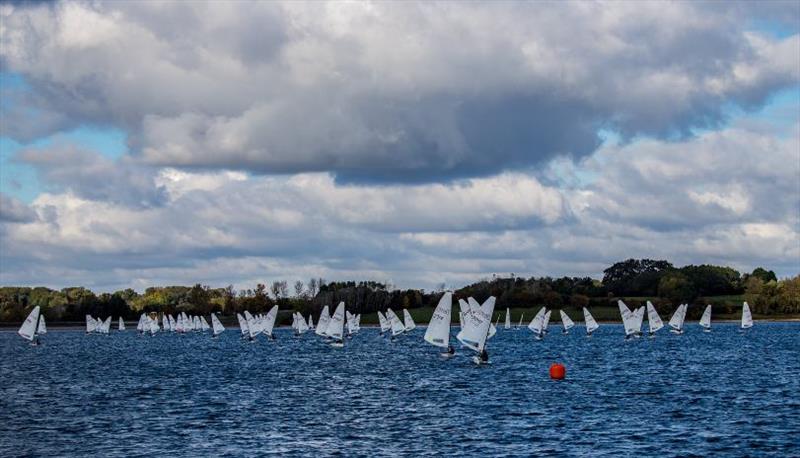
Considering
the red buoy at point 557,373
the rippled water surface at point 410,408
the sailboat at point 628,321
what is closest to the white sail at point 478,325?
the rippled water surface at point 410,408

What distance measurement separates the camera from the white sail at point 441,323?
3925 inches

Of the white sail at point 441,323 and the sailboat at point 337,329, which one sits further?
the sailboat at point 337,329

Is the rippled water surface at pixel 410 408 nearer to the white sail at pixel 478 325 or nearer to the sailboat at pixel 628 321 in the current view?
the white sail at pixel 478 325

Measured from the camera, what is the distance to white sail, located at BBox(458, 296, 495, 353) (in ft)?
319

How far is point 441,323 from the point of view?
102 metres

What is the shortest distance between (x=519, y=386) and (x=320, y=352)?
7367cm

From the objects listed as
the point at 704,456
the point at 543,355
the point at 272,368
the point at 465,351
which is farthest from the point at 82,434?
the point at 465,351

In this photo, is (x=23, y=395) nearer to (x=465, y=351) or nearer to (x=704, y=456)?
(x=704, y=456)

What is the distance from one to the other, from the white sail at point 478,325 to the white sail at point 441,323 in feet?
6.02

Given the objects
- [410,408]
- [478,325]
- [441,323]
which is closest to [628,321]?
[441,323]

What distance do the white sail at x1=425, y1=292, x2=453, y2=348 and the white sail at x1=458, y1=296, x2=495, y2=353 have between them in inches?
72.2

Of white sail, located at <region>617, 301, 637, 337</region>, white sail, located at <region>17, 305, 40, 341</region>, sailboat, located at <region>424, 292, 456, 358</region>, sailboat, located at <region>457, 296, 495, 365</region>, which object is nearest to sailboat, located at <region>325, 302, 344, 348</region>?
white sail, located at <region>617, 301, 637, 337</region>

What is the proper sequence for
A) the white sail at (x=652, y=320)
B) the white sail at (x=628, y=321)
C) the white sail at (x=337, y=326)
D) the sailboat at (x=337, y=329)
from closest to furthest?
the white sail at (x=337, y=326) < the sailboat at (x=337, y=329) < the white sail at (x=628, y=321) < the white sail at (x=652, y=320)

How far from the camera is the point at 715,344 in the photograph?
165875mm
